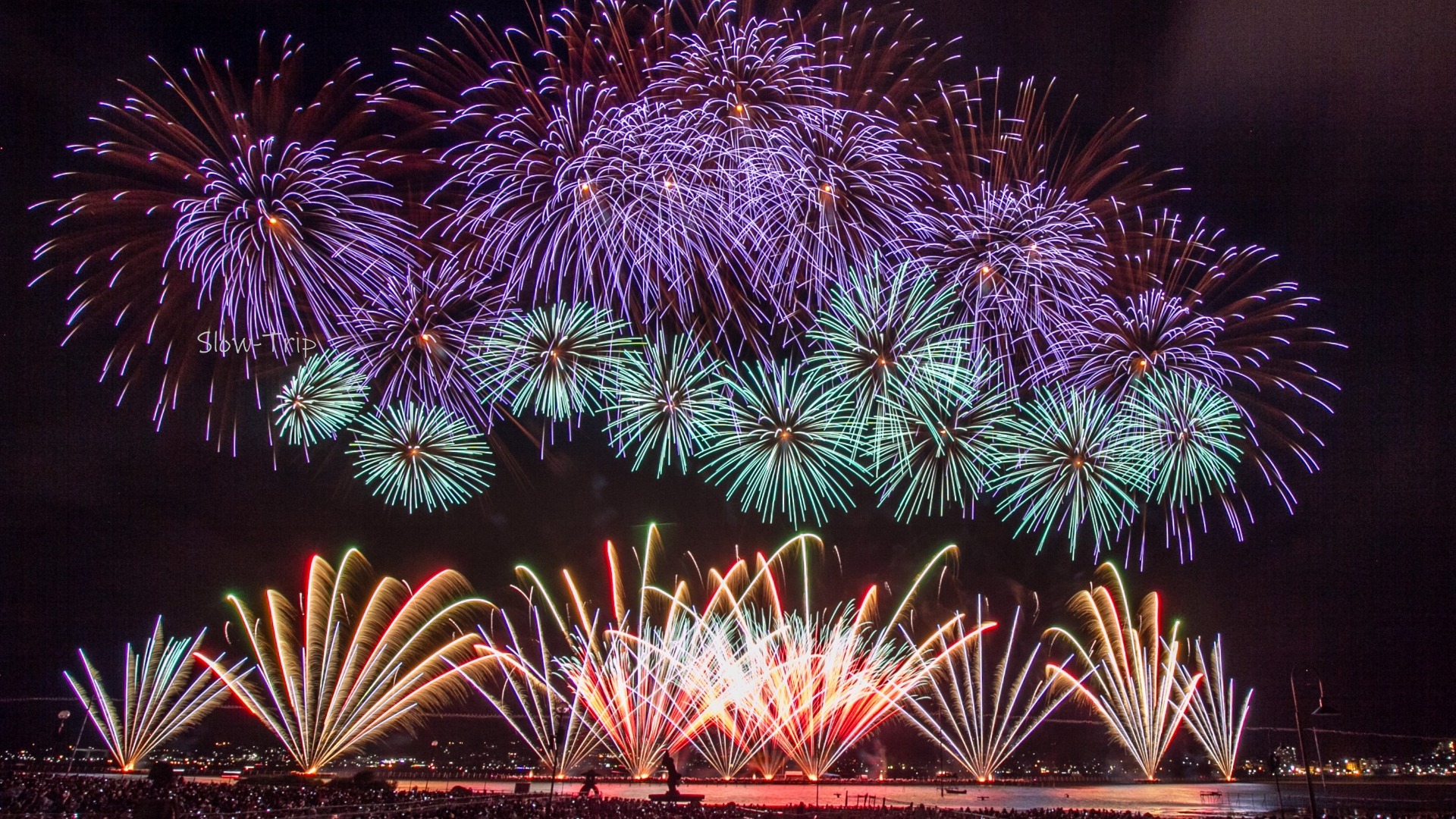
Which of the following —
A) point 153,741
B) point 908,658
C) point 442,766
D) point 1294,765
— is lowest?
point 1294,765

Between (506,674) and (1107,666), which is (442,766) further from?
(1107,666)

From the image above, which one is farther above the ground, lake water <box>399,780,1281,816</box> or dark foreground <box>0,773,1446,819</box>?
dark foreground <box>0,773,1446,819</box>

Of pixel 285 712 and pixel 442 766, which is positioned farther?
pixel 442 766

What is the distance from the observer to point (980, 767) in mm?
47906

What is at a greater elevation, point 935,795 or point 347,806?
point 347,806

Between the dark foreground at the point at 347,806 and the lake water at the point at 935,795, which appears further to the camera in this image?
the lake water at the point at 935,795

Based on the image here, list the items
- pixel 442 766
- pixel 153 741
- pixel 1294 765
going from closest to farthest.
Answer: pixel 153 741, pixel 442 766, pixel 1294 765

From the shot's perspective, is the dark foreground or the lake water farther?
the lake water

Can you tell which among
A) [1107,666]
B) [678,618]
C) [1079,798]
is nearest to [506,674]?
[678,618]

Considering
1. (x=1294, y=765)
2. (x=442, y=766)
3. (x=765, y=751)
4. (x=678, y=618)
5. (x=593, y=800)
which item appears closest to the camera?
(x=593, y=800)

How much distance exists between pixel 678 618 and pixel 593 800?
18.6 feet

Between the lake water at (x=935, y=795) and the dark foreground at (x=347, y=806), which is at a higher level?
the dark foreground at (x=347, y=806)

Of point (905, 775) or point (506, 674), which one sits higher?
point (506, 674)

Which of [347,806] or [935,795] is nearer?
[347,806]
